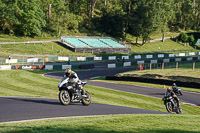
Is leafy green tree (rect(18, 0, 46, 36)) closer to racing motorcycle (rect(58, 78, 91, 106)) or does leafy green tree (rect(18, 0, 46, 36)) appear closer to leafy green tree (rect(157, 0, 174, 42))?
leafy green tree (rect(157, 0, 174, 42))

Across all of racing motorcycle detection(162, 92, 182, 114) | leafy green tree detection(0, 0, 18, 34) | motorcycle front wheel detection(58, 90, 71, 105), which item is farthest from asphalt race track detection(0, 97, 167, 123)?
leafy green tree detection(0, 0, 18, 34)

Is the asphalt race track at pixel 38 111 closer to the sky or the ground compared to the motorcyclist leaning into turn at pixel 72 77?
closer to the ground

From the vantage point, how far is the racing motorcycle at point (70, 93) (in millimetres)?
13859

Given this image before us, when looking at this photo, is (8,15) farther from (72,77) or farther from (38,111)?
(38,111)

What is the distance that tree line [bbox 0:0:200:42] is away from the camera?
7400 centimetres

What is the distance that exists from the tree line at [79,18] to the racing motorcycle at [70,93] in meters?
62.6

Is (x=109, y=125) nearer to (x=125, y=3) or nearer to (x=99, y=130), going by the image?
(x=99, y=130)

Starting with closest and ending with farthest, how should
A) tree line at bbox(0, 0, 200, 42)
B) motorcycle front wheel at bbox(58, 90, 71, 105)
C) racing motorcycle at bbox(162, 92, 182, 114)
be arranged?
motorcycle front wheel at bbox(58, 90, 71, 105) < racing motorcycle at bbox(162, 92, 182, 114) < tree line at bbox(0, 0, 200, 42)

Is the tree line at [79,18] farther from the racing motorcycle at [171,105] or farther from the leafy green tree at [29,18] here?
the racing motorcycle at [171,105]

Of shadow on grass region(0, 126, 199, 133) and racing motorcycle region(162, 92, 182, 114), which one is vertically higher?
shadow on grass region(0, 126, 199, 133)

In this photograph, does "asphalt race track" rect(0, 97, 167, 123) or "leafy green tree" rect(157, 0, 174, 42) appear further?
"leafy green tree" rect(157, 0, 174, 42)

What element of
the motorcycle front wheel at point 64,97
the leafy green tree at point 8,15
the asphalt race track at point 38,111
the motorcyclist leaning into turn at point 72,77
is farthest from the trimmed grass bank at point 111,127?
the leafy green tree at point 8,15

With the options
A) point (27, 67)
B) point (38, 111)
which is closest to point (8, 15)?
point (27, 67)

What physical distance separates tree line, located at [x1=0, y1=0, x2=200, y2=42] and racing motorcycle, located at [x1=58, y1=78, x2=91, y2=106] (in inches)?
2466
